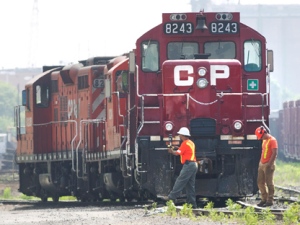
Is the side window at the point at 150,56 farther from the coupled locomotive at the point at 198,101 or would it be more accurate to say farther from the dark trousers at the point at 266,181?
the dark trousers at the point at 266,181

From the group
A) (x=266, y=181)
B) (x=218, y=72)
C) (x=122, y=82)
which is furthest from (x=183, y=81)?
(x=266, y=181)

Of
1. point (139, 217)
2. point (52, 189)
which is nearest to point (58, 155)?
point (52, 189)

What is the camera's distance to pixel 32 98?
95.9 ft

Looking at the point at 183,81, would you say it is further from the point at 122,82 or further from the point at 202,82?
the point at 122,82

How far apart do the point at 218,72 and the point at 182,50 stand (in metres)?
1.12

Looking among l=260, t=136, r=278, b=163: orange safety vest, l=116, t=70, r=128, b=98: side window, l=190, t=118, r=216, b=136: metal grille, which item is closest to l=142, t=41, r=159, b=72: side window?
l=116, t=70, r=128, b=98: side window

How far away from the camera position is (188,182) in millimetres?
18219

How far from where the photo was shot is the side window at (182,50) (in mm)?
20000

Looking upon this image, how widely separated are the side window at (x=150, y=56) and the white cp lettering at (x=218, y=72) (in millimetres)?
1237

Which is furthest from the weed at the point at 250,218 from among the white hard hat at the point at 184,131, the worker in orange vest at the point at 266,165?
the white hard hat at the point at 184,131

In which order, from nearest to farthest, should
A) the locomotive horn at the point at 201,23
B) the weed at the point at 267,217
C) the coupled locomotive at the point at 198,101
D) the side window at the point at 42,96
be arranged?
the weed at the point at 267,217 → the coupled locomotive at the point at 198,101 → the locomotive horn at the point at 201,23 → the side window at the point at 42,96

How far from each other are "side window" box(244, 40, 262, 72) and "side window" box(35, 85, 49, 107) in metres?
10.2

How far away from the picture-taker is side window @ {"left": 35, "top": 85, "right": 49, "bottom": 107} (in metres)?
29.1

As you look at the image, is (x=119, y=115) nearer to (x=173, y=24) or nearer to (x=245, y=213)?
(x=173, y=24)
